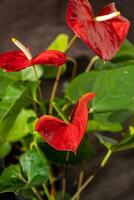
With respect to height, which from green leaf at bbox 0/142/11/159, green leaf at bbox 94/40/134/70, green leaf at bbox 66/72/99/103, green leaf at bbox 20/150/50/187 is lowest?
green leaf at bbox 0/142/11/159

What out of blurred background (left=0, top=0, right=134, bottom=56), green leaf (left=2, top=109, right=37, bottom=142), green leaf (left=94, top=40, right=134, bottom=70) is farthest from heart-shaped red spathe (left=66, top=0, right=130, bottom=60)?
blurred background (left=0, top=0, right=134, bottom=56)

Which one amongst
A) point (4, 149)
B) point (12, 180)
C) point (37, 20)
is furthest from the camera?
point (37, 20)

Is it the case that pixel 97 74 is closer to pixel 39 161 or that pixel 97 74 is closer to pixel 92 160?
pixel 39 161

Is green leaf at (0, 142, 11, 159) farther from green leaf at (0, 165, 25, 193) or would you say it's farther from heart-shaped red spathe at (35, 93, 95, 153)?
heart-shaped red spathe at (35, 93, 95, 153)

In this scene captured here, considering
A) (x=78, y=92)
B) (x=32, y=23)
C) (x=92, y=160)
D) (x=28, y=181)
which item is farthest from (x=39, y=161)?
(x=32, y=23)

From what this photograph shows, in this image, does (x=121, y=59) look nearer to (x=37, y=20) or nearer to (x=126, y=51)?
(x=126, y=51)

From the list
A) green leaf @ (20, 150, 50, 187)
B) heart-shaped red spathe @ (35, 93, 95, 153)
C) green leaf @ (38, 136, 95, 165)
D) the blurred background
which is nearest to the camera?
heart-shaped red spathe @ (35, 93, 95, 153)

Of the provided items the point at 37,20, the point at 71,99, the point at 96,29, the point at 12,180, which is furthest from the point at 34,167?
the point at 37,20
